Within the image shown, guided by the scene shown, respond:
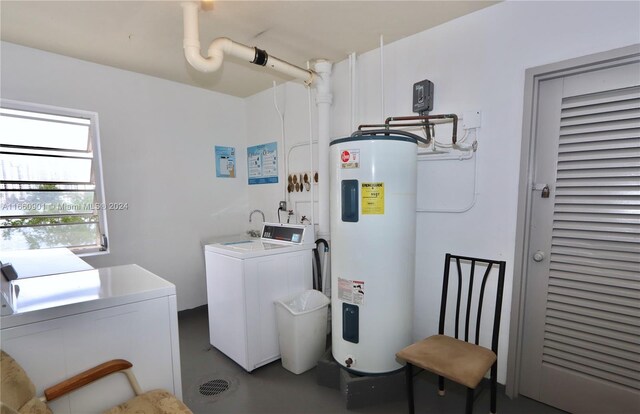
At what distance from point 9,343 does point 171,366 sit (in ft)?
2.01

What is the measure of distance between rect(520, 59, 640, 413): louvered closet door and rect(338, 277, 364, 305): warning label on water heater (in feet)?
3.53

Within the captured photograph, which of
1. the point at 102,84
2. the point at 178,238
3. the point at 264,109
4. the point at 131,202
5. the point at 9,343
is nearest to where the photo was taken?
the point at 9,343

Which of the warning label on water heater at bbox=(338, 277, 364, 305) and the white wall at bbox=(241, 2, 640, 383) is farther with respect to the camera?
the warning label on water heater at bbox=(338, 277, 364, 305)

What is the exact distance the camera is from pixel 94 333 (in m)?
1.26

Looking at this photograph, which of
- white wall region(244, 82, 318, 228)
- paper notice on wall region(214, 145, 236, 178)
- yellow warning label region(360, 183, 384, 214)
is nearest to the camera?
yellow warning label region(360, 183, 384, 214)

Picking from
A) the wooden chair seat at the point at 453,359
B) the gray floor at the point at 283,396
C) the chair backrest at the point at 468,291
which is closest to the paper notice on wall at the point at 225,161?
the gray floor at the point at 283,396

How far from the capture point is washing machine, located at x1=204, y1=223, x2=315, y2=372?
2.23 metres

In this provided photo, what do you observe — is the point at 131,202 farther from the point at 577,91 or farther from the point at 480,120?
the point at 577,91

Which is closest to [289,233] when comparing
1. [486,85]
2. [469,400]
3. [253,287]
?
[253,287]

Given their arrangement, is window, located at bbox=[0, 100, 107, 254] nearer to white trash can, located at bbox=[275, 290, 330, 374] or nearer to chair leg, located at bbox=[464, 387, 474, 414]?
white trash can, located at bbox=[275, 290, 330, 374]

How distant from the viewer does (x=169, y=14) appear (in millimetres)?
1943

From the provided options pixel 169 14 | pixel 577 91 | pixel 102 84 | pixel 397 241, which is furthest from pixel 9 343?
pixel 577 91

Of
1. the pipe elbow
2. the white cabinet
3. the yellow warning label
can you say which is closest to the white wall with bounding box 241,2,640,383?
the yellow warning label

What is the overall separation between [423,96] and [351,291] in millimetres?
1461
